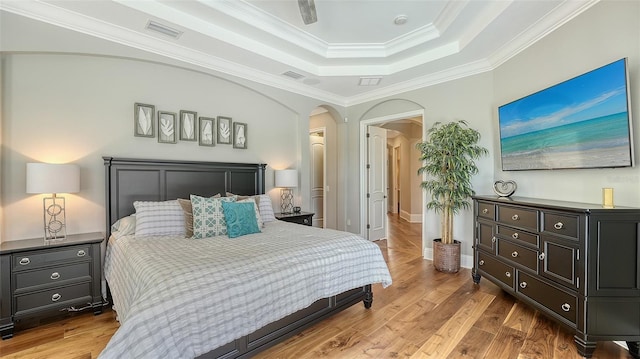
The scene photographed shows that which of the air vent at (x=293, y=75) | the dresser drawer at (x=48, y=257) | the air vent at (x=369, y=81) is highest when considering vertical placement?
the air vent at (x=293, y=75)

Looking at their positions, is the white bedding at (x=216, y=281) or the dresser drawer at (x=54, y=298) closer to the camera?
the white bedding at (x=216, y=281)

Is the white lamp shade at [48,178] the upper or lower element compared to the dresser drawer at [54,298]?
upper

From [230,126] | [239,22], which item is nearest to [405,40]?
[239,22]

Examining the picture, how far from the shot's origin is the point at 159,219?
274 cm

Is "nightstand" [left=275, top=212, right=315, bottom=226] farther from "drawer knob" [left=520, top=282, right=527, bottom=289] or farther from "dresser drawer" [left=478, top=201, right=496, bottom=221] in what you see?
"drawer knob" [left=520, top=282, right=527, bottom=289]

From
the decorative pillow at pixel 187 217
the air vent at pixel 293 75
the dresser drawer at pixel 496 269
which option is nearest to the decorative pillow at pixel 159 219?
the decorative pillow at pixel 187 217

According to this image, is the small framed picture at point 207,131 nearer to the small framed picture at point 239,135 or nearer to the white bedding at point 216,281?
the small framed picture at point 239,135

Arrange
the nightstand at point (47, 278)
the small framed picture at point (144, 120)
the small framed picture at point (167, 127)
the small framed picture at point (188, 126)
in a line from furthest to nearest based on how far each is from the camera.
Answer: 1. the small framed picture at point (188, 126)
2. the small framed picture at point (167, 127)
3. the small framed picture at point (144, 120)
4. the nightstand at point (47, 278)

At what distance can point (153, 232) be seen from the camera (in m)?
2.67

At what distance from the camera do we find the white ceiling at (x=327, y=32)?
8.61ft

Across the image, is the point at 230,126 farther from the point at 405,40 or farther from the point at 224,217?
the point at 405,40

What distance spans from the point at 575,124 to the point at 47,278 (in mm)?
4734

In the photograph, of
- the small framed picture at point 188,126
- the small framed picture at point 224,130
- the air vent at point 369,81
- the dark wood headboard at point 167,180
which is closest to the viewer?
the dark wood headboard at point 167,180

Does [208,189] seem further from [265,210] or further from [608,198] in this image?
[608,198]
